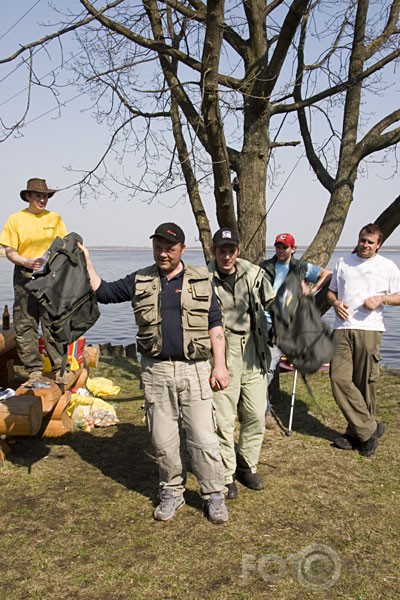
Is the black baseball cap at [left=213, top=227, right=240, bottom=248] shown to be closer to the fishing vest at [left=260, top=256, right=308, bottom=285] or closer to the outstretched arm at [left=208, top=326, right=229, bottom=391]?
the outstretched arm at [left=208, top=326, right=229, bottom=391]

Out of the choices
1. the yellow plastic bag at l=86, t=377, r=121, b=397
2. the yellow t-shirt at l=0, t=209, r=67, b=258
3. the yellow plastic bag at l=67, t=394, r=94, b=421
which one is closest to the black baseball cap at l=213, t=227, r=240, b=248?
the yellow t-shirt at l=0, t=209, r=67, b=258

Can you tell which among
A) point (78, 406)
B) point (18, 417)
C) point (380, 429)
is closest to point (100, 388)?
point (78, 406)

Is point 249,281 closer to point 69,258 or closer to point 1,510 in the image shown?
point 69,258

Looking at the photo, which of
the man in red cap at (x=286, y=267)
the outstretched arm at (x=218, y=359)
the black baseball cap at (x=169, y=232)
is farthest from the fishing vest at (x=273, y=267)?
the black baseball cap at (x=169, y=232)

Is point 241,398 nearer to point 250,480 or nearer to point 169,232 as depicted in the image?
point 250,480

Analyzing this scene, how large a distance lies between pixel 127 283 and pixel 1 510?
197 centimetres

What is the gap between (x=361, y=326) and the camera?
17.8ft

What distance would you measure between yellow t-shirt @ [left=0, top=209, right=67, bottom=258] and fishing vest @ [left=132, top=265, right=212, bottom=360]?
180 centimetres

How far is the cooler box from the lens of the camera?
587cm

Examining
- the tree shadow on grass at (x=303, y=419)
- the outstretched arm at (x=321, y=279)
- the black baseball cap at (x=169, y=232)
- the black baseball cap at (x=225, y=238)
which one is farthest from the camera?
the tree shadow on grass at (x=303, y=419)

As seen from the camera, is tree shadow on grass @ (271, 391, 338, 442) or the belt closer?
the belt

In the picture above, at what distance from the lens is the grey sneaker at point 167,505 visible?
416cm

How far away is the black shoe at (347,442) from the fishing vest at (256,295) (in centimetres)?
156

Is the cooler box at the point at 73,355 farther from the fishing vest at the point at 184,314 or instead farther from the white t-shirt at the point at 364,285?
the white t-shirt at the point at 364,285
